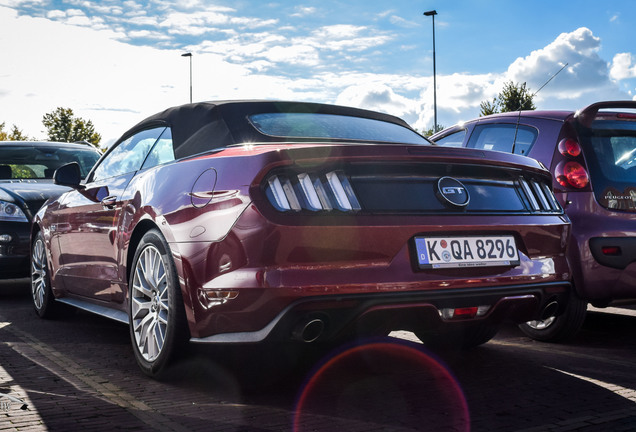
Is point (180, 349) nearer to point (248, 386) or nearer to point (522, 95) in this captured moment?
point (248, 386)

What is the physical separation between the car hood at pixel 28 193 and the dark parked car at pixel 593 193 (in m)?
4.85

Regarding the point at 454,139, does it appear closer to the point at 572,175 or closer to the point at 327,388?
the point at 572,175

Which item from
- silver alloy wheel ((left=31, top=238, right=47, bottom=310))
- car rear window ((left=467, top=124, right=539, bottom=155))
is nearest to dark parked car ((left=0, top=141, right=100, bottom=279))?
silver alloy wheel ((left=31, top=238, right=47, bottom=310))

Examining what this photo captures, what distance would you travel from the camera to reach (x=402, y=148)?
3764 mm

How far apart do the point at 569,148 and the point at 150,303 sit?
9.76 feet

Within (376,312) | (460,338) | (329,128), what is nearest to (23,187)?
(329,128)

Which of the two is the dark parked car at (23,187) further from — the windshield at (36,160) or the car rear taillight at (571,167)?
the car rear taillight at (571,167)

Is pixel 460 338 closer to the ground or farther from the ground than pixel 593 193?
closer to the ground

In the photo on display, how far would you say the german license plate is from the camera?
3615mm

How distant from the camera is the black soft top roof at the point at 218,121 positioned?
13.8 ft

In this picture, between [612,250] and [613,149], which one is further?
[613,149]

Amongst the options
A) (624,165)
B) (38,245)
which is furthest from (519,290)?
(38,245)

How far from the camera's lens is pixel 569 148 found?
5320 mm

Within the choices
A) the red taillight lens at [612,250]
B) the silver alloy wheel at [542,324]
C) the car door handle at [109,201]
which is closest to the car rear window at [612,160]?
the red taillight lens at [612,250]
